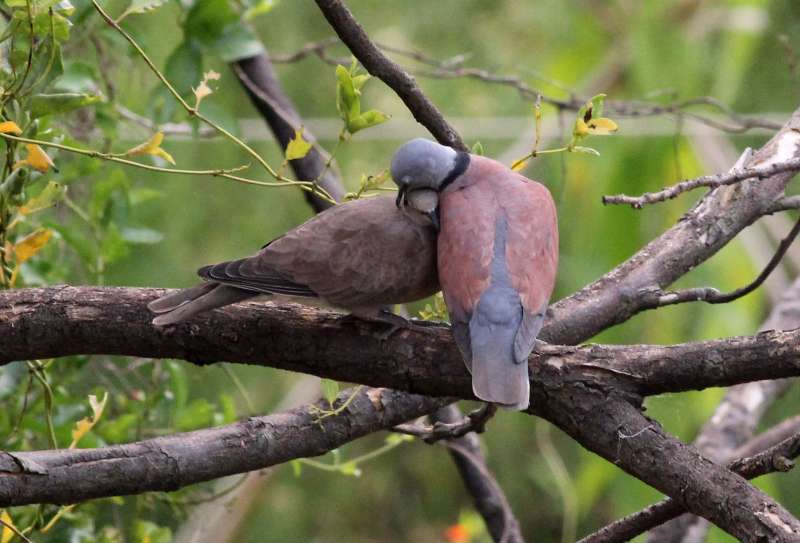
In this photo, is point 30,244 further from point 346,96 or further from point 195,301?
point 346,96

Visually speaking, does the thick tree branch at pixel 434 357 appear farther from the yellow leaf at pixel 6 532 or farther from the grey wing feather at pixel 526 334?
the yellow leaf at pixel 6 532

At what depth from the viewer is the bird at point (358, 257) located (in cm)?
183

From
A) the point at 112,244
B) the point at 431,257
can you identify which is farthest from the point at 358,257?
the point at 112,244

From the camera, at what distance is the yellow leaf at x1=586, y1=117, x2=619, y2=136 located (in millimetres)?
1637

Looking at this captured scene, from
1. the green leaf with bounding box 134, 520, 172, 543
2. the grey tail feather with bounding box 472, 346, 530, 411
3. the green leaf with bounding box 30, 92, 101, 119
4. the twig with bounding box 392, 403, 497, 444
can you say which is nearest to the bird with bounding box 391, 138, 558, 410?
the grey tail feather with bounding box 472, 346, 530, 411

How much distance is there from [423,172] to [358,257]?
0.19 meters

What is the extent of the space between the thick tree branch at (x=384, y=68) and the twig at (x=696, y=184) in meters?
0.53

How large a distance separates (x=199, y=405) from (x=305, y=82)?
248cm

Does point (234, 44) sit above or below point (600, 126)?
above

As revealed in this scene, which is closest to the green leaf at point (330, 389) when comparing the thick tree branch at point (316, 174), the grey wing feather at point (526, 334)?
the grey wing feather at point (526, 334)

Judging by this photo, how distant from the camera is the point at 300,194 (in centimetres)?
400

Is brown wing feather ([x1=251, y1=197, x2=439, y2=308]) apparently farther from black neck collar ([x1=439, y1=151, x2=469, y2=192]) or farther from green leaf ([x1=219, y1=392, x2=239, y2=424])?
green leaf ([x1=219, y1=392, x2=239, y2=424])

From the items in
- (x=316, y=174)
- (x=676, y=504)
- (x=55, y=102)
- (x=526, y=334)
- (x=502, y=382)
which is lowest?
(x=676, y=504)

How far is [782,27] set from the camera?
3615mm
